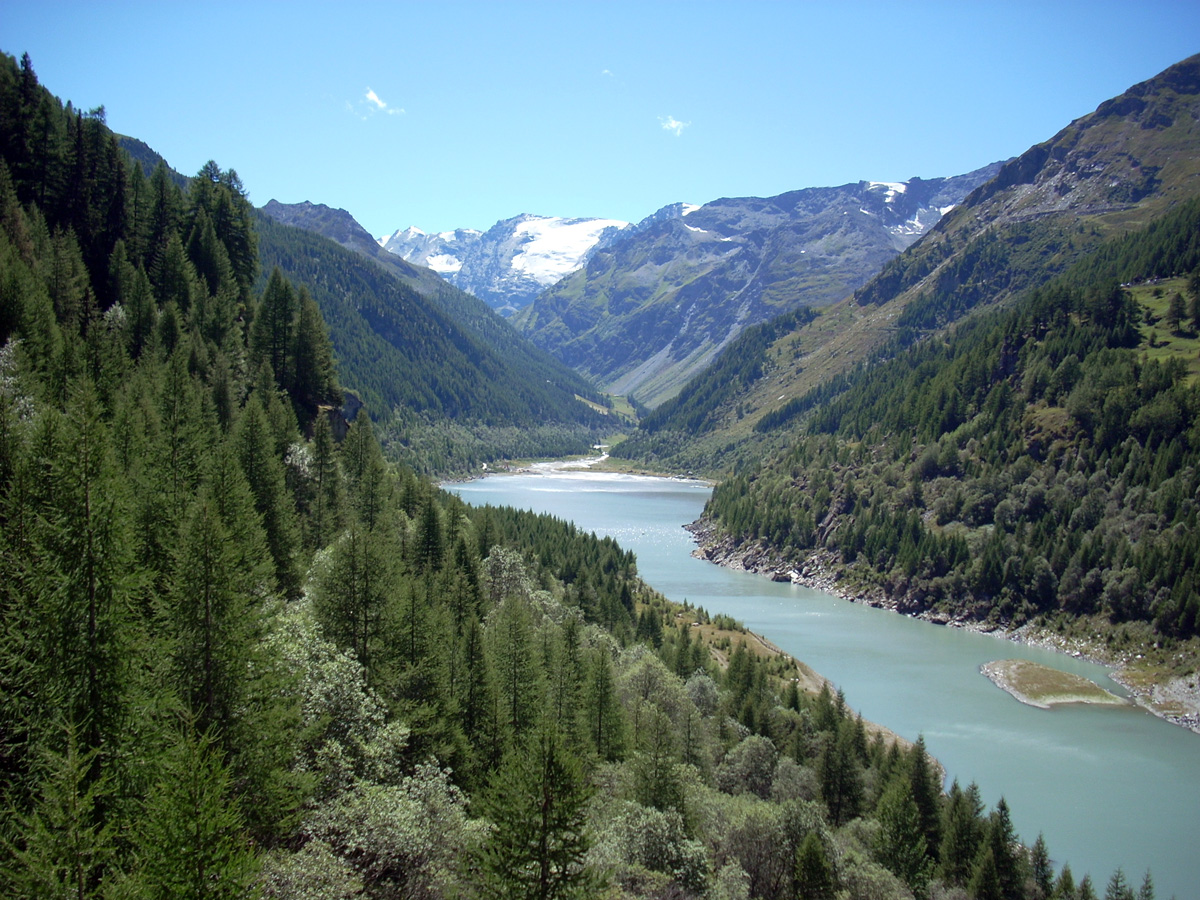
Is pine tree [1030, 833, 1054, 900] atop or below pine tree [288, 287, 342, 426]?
below

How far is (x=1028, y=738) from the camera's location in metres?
68.2

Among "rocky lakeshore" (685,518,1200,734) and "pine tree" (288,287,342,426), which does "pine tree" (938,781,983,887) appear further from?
"pine tree" (288,287,342,426)

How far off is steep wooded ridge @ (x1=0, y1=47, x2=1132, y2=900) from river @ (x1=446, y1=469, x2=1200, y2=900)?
8.36m

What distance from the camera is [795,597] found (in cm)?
12938

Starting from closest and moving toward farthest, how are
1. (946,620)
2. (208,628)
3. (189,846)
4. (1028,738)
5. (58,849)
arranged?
(58,849), (189,846), (208,628), (1028,738), (946,620)

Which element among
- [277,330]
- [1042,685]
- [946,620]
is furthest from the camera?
[946,620]

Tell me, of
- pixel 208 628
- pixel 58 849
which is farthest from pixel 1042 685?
pixel 58 849

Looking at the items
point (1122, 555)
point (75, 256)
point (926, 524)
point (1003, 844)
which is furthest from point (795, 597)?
point (75, 256)

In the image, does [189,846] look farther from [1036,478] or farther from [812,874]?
[1036,478]

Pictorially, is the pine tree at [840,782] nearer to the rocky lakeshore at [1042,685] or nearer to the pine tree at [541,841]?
the pine tree at [541,841]

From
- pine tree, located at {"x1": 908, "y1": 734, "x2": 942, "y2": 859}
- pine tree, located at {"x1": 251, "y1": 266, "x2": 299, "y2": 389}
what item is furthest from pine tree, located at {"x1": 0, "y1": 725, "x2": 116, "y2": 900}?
pine tree, located at {"x1": 251, "y1": 266, "x2": 299, "y2": 389}

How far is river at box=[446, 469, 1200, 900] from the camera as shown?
51.4 metres

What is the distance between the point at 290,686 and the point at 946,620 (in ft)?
356

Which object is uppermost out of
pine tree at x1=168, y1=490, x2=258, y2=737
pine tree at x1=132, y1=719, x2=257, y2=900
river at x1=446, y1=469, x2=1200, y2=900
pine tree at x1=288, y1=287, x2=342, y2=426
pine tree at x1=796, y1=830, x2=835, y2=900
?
pine tree at x1=288, y1=287, x2=342, y2=426
